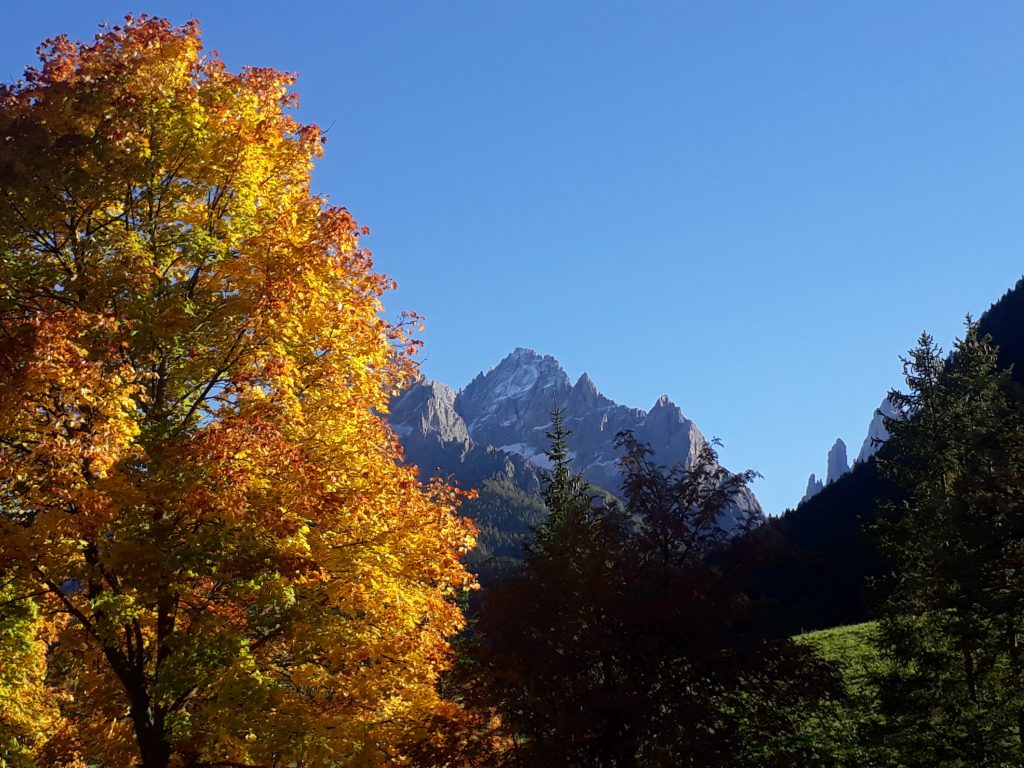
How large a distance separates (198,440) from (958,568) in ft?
45.9

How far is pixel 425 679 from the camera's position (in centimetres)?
1109

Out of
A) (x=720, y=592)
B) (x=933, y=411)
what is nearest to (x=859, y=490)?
(x=933, y=411)

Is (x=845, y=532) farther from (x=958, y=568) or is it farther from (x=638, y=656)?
(x=638, y=656)

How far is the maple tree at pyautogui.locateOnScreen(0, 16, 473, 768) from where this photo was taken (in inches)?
344

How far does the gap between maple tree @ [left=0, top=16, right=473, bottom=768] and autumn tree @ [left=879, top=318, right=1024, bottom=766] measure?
10099mm

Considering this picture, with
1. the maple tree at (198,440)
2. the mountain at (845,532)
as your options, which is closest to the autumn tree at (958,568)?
the maple tree at (198,440)

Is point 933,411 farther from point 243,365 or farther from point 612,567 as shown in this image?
point 243,365

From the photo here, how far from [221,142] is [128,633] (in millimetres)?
6945

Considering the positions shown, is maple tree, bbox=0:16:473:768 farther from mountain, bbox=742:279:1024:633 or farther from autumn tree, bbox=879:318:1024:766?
mountain, bbox=742:279:1024:633

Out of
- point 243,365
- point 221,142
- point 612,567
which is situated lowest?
point 612,567

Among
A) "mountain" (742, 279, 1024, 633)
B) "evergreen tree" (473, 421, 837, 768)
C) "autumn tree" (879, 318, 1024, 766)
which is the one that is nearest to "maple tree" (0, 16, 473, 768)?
"evergreen tree" (473, 421, 837, 768)

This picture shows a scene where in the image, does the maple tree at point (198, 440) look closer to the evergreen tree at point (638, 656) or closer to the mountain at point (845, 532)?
the evergreen tree at point (638, 656)

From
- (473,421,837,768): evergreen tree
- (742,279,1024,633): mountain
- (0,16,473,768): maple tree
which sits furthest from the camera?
(742,279,1024,633): mountain

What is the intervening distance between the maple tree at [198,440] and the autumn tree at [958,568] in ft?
33.1
